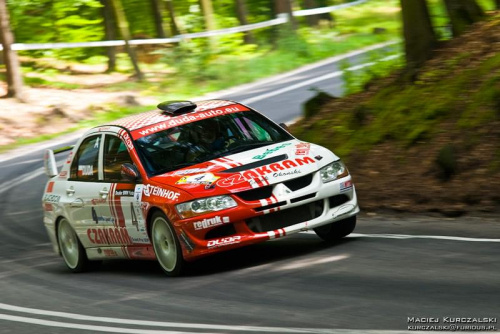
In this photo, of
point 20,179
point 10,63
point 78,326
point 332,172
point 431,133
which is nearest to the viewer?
point 78,326

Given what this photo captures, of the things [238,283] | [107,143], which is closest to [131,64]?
[107,143]

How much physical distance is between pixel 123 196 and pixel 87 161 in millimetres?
1244

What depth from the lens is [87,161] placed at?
35.9ft

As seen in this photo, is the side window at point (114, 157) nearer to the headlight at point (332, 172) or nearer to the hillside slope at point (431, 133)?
the headlight at point (332, 172)

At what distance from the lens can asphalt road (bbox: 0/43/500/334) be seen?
686 cm

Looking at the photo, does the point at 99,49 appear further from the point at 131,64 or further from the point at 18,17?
the point at 18,17

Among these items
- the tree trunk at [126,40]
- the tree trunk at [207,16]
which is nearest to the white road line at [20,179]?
the tree trunk at [126,40]

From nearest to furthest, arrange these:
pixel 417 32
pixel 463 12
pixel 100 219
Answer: pixel 100 219, pixel 417 32, pixel 463 12

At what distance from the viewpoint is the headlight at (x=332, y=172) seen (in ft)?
31.1

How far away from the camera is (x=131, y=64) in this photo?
118ft

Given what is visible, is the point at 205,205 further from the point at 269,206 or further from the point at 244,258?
the point at 244,258

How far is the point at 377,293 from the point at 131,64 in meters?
29.4

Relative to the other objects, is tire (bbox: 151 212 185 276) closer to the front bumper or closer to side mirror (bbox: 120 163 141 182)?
the front bumper

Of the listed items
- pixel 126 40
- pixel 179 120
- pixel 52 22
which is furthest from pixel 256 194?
pixel 52 22
